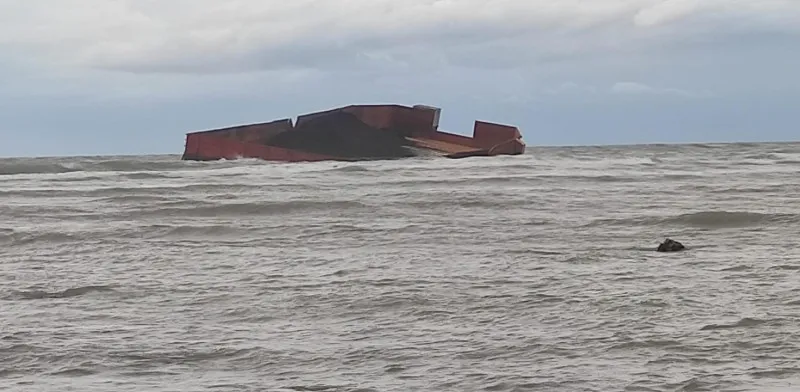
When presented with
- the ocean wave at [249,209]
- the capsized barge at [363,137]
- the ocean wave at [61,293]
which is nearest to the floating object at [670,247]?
the ocean wave at [61,293]

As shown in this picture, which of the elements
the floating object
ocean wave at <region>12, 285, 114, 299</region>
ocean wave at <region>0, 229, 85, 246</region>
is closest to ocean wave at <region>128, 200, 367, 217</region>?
ocean wave at <region>0, 229, 85, 246</region>

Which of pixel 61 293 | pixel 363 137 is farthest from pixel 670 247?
pixel 363 137

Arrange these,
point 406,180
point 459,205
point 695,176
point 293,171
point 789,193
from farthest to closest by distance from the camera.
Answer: point 293,171 → point 695,176 → point 406,180 → point 789,193 → point 459,205

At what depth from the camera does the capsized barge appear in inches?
1086

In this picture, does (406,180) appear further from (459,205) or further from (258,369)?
(258,369)

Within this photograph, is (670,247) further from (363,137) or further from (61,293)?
(363,137)

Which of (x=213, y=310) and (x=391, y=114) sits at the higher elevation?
(x=391, y=114)

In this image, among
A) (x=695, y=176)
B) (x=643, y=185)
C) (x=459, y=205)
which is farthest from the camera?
(x=695, y=176)

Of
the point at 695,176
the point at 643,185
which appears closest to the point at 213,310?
the point at 643,185

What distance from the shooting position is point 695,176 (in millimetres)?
17781

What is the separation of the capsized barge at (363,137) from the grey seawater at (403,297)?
15881 mm

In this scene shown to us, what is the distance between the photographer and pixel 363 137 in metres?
28.0

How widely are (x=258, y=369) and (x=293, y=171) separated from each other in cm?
1688

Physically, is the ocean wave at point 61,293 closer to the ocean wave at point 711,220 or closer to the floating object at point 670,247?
the floating object at point 670,247
